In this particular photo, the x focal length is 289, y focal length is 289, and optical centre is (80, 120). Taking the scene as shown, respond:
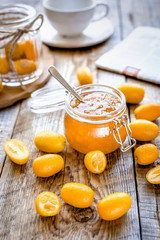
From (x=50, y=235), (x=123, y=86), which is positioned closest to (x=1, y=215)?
(x=50, y=235)

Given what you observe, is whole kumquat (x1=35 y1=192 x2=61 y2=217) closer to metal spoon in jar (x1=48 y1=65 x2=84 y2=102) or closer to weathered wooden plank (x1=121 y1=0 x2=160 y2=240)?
weathered wooden plank (x1=121 y1=0 x2=160 y2=240)

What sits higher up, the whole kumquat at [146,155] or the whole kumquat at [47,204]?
the whole kumquat at [47,204]

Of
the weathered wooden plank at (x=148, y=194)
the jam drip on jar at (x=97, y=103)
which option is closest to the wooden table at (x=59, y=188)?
the weathered wooden plank at (x=148, y=194)

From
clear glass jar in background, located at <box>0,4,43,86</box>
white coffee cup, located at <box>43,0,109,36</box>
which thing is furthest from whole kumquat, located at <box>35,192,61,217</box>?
white coffee cup, located at <box>43,0,109,36</box>

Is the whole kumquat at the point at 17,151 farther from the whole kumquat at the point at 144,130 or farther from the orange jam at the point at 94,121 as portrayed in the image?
the whole kumquat at the point at 144,130

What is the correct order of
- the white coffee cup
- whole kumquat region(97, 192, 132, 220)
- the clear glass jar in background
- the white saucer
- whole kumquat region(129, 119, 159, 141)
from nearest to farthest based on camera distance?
whole kumquat region(97, 192, 132, 220) < whole kumquat region(129, 119, 159, 141) < the clear glass jar in background < the white coffee cup < the white saucer

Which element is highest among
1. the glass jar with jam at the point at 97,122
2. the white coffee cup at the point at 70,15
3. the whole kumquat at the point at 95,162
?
the white coffee cup at the point at 70,15

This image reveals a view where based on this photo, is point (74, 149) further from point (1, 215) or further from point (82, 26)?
point (82, 26)
